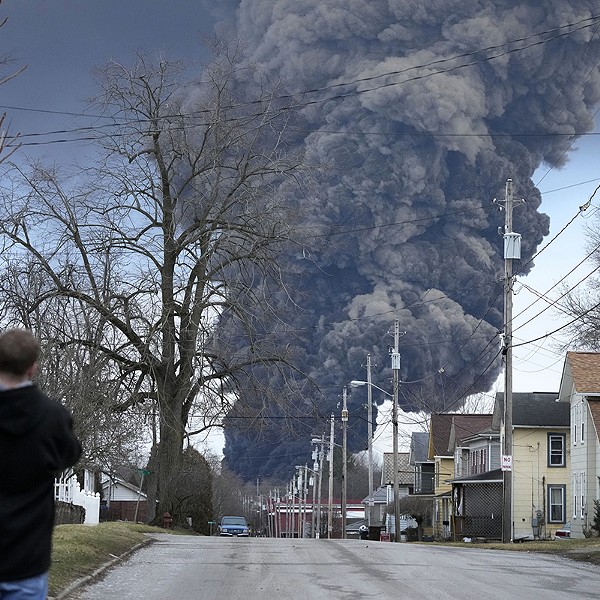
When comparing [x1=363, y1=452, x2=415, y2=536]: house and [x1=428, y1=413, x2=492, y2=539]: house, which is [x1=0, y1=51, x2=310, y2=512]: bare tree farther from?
[x1=363, y1=452, x2=415, y2=536]: house

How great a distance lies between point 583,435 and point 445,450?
26.7 meters

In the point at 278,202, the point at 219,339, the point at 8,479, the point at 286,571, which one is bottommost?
the point at 286,571

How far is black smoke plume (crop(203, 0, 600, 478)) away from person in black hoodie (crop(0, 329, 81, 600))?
10524 centimetres

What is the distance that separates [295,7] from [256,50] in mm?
6591

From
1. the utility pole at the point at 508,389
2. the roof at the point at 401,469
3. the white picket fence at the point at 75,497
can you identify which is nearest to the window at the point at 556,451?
the utility pole at the point at 508,389

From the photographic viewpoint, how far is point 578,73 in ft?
390

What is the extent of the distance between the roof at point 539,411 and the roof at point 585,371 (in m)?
6.12

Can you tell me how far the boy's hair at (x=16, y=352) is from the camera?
5.20 m

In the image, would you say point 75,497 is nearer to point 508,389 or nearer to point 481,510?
point 508,389

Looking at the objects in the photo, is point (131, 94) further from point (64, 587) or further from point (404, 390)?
point (404, 390)

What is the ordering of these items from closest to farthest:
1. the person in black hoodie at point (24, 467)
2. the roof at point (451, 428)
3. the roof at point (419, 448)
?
the person in black hoodie at point (24, 467), the roof at point (451, 428), the roof at point (419, 448)

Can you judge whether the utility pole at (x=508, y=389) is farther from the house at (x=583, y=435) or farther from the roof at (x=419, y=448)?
the roof at (x=419, y=448)

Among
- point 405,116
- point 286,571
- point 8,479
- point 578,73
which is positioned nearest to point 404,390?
point 405,116

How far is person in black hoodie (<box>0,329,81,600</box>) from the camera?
509 cm
